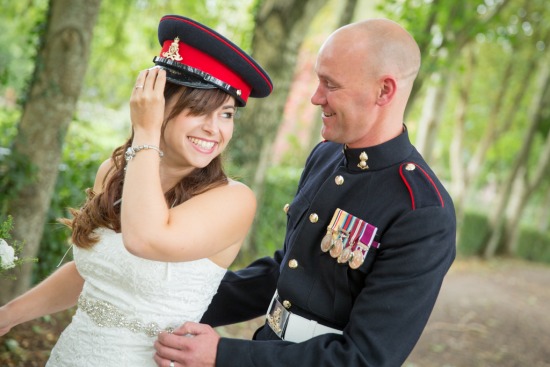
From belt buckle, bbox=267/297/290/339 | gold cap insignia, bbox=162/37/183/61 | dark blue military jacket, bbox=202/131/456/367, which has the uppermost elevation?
gold cap insignia, bbox=162/37/183/61

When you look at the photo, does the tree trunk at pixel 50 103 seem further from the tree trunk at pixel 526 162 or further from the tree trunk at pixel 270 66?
the tree trunk at pixel 526 162

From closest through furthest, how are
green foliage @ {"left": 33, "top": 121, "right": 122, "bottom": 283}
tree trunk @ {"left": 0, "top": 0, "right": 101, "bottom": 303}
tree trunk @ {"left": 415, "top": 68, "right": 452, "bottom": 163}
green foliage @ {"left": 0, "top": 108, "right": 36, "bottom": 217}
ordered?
1. tree trunk @ {"left": 0, "top": 0, "right": 101, "bottom": 303}
2. green foliage @ {"left": 0, "top": 108, "right": 36, "bottom": 217}
3. green foliage @ {"left": 33, "top": 121, "right": 122, "bottom": 283}
4. tree trunk @ {"left": 415, "top": 68, "right": 452, "bottom": 163}

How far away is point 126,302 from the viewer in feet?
6.97

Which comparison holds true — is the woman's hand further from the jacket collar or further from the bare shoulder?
the jacket collar

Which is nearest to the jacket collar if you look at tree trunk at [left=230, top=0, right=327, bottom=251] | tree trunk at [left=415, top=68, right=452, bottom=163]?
tree trunk at [left=230, top=0, right=327, bottom=251]

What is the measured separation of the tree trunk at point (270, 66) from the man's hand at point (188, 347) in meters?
4.16

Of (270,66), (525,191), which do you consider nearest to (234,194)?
(270,66)

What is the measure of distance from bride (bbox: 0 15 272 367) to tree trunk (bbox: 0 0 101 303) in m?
2.04

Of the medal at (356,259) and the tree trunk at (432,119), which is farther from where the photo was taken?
the tree trunk at (432,119)

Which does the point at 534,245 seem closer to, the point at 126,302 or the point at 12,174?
the point at 12,174

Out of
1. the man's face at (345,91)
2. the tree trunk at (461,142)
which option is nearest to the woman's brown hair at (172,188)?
the man's face at (345,91)

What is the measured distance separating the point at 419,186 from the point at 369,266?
0.33m

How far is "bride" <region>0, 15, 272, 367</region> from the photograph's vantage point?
2.02 metres

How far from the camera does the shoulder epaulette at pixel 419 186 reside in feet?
6.46
